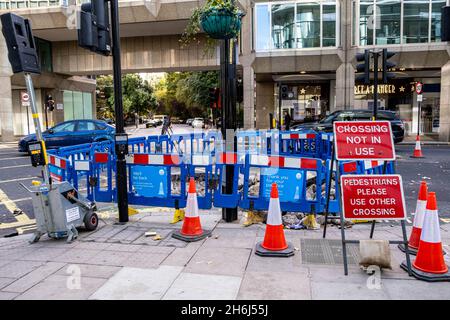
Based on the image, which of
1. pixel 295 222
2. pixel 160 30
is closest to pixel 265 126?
pixel 160 30

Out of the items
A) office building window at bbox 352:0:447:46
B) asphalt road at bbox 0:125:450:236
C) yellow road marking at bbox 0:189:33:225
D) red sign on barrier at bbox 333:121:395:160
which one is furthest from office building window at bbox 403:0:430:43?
yellow road marking at bbox 0:189:33:225

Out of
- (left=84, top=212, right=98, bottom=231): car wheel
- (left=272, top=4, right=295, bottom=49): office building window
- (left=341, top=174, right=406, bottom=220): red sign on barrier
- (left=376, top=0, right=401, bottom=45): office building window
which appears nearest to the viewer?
(left=341, top=174, right=406, bottom=220): red sign on barrier

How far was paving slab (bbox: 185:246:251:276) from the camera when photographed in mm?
4438

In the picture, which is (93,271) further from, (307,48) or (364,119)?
(307,48)

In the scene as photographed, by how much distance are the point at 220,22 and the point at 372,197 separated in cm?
329

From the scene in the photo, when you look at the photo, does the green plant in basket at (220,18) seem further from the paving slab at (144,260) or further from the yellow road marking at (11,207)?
the yellow road marking at (11,207)

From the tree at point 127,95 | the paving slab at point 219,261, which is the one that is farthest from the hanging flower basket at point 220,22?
the tree at point 127,95

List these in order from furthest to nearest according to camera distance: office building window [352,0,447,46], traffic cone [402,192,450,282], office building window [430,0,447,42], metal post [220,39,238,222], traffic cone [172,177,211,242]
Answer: office building window [352,0,447,46] → office building window [430,0,447,42] → metal post [220,39,238,222] → traffic cone [172,177,211,242] → traffic cone [402,192,450,282]

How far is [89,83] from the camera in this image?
4128cm

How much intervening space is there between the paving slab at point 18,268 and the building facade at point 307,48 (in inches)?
887

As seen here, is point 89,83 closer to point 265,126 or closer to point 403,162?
point 265,126

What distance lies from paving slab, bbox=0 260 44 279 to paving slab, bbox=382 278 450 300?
378 centimetres

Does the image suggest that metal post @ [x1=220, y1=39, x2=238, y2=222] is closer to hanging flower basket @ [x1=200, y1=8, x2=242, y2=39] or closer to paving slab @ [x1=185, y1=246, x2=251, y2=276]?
hanging flower basket @ [x1=200, y1=8, x2=242, y2=39]

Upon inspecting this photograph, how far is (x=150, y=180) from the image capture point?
6.82 meters
